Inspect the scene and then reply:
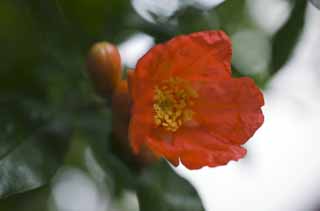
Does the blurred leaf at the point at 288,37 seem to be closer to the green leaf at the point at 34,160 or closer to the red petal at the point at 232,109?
the red petal at the point at 232,109

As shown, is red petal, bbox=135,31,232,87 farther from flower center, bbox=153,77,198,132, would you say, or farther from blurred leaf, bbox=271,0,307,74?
blurred leaf, bbox=271,0,307,74

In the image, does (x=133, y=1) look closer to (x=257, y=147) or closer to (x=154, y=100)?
(x=154, y=100)

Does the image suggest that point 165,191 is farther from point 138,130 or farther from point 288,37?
point 288,37

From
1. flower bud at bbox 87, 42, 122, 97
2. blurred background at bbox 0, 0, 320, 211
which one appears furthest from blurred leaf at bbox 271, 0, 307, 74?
flower bud at bbox 87, 42, 122, 97

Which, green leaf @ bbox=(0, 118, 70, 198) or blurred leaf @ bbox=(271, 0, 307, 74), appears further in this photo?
blurred leaf @ bbox=(271, 0, 307, 74)

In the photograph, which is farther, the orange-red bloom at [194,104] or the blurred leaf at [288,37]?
the blurred leaf at [288,37]

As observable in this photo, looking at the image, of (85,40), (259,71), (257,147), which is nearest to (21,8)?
(85,40)

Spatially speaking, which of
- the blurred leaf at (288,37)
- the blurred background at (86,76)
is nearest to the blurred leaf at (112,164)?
the blurred background at (86,76)
